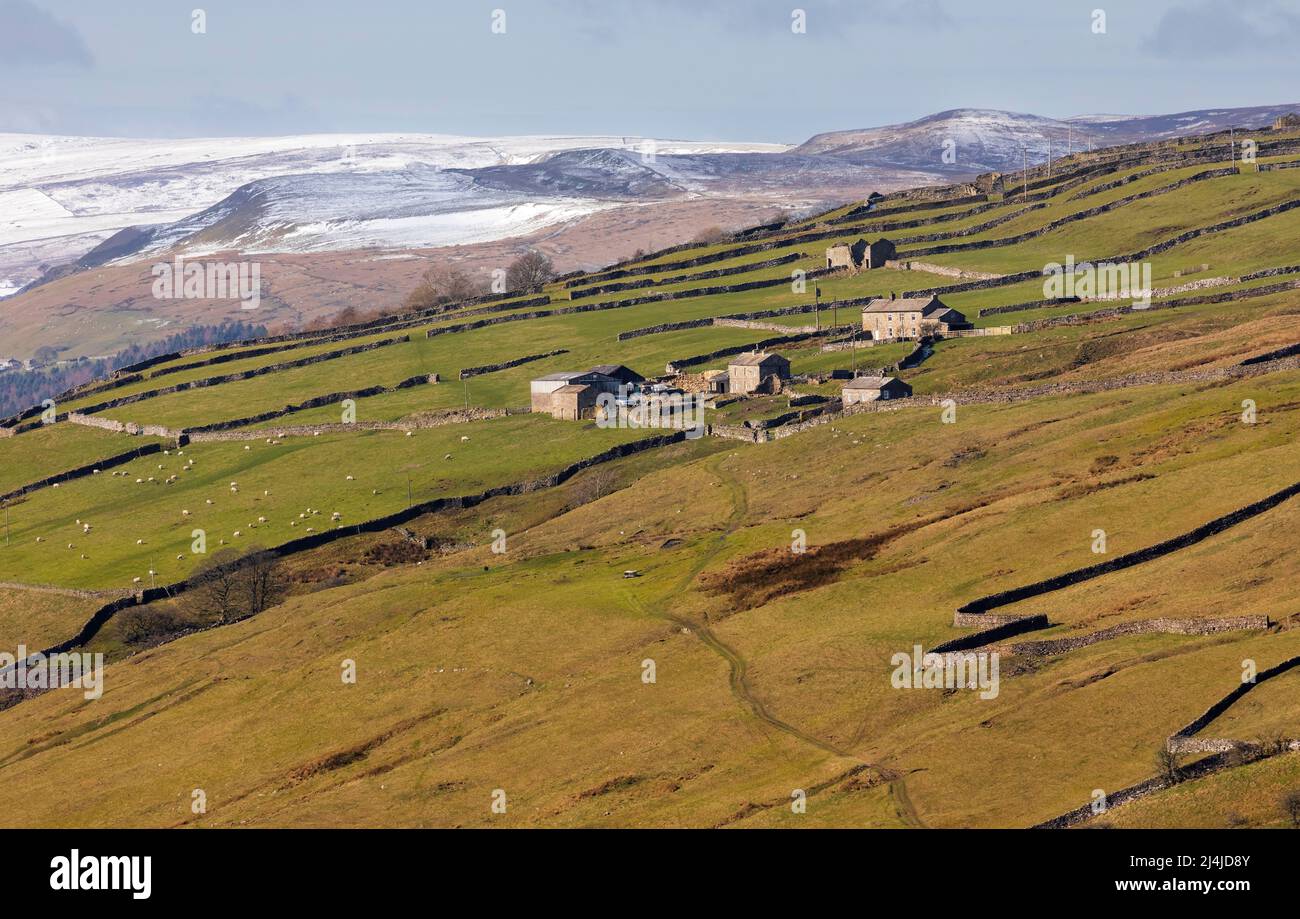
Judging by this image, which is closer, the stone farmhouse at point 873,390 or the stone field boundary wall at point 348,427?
the stone farmhouse at point 873,390

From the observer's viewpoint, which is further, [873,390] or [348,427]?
[348,427]

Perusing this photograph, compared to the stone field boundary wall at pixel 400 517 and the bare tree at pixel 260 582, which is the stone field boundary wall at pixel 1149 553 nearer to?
the bare tree at pixel 260 582

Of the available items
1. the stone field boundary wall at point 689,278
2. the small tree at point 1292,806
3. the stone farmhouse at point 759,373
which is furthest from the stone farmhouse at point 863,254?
the small tree at point 1292,806

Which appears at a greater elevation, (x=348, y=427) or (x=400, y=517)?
(x=348, y=427)

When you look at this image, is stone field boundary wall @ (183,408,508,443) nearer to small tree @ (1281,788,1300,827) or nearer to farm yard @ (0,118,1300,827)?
farm yard @ (0,118,1300,827)

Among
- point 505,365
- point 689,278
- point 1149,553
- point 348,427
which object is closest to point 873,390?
point 1149,553

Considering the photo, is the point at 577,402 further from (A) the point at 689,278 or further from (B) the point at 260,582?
(A) the point at 689,278

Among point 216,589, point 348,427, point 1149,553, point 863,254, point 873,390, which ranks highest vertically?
point 863,254
